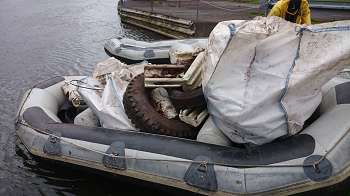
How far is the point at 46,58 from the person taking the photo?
43.4 feet

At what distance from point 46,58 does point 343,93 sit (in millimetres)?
10540

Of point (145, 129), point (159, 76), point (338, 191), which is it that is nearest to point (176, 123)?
point (145, 129)

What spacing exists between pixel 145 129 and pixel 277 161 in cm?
182

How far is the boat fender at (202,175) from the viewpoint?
14.6 ft

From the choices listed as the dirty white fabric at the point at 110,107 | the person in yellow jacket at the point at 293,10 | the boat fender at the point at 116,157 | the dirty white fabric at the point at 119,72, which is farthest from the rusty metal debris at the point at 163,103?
the person in yellow jacket at the point at 293,10

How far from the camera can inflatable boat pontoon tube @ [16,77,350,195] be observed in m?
4.15

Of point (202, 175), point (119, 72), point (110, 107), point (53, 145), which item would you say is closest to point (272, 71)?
point (202, 175)

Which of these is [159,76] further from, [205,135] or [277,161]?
[277,161]

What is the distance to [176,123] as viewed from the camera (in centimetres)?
527

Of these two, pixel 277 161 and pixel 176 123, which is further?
pixel 176 123

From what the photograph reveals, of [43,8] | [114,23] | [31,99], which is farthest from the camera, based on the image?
[43,8]

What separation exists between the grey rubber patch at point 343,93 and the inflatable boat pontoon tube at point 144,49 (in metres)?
3.41

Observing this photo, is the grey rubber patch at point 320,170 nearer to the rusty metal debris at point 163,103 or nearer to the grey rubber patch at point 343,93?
the grey rubber patch at point 343,93

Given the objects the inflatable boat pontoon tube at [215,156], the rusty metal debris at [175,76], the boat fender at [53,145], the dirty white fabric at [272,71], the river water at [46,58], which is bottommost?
the river water at [46,58]
